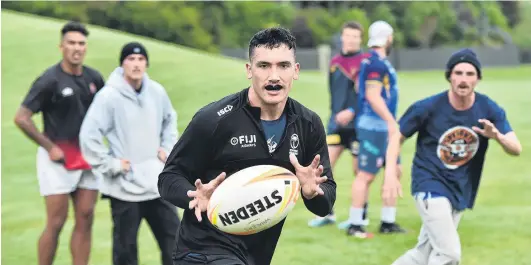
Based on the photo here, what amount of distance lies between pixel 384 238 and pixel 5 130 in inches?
518

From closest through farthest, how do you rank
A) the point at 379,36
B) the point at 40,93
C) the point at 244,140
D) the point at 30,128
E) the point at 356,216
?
the point at 244,140, the point at 40,93, the point at 30,128, the point at 379,36, the point at 356,216

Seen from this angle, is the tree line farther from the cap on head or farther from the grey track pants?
the grey track pants

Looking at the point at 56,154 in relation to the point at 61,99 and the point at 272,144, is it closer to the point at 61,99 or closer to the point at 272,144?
the point at 61,99

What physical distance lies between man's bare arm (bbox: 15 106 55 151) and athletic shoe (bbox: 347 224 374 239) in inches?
153

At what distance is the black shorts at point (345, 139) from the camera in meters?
12.0

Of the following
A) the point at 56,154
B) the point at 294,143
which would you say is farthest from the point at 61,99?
the point at 294,143

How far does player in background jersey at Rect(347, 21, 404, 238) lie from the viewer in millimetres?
10766

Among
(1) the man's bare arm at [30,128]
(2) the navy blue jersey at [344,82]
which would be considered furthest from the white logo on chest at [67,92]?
(2) the navy blue jersey at [344,82]

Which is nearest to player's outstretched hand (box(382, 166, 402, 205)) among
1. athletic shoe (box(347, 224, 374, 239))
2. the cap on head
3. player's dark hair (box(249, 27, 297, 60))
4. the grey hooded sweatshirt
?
the grey hooded sweatshirt

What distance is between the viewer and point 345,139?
39.4ft

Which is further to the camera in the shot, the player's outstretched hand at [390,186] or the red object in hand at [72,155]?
the red object in hand at [72,155]

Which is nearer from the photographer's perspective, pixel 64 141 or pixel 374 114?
pixel 64 141

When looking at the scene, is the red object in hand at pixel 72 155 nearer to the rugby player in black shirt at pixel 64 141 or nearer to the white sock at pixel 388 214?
the rugby player in black shirt at pixel 64 141

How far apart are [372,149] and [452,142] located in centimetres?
306
